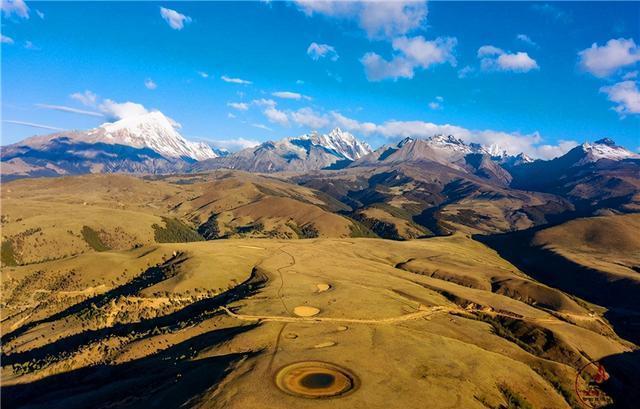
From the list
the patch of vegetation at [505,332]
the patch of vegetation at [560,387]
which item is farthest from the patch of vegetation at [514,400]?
the patch of vegetation at [505,332]

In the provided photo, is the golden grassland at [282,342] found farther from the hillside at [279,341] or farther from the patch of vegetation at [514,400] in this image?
the hillside at [279,341]

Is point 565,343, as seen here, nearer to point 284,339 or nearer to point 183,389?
point 284,339

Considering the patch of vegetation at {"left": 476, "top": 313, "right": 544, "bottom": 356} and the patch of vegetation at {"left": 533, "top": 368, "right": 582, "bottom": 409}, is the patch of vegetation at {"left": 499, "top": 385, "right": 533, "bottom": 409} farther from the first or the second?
the patch of vegetation at {"left": 476, "top": 313, "right": 544, "bottom": 356}

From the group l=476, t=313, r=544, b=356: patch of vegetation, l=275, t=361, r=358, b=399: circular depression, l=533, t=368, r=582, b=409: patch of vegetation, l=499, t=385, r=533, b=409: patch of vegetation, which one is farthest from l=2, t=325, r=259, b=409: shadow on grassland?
l=476, t=313, r=544, b=356: patch of vegetation

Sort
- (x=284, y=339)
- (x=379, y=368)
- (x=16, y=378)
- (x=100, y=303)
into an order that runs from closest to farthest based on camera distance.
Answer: (x=379, y=368), (x=284, y=339), (x=16, y=378), (x=100, y=303)

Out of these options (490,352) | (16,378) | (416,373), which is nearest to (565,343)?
(490,352)

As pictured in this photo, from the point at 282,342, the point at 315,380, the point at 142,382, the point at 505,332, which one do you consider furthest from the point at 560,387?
the point at 142,382

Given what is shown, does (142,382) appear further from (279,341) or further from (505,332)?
(505,332)
